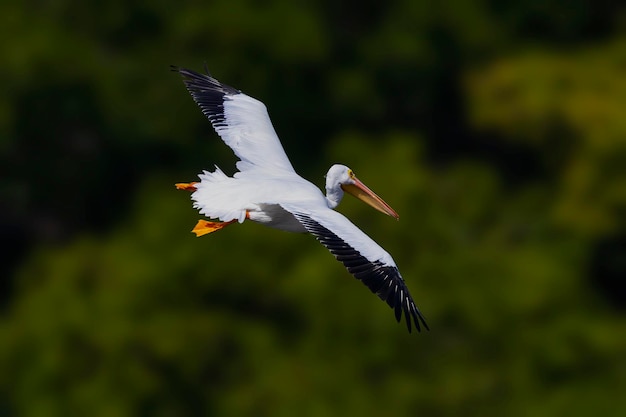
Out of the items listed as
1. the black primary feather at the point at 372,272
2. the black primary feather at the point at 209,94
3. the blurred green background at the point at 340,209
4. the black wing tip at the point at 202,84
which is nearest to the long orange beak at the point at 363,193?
the black primary feather at the point at 209,94

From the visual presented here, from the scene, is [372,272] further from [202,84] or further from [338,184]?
[202,84]

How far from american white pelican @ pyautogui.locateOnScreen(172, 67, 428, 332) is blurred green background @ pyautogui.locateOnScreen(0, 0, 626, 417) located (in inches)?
284

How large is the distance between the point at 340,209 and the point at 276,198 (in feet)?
29.7

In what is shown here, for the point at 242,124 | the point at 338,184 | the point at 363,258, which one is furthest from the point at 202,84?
the point at 363,258

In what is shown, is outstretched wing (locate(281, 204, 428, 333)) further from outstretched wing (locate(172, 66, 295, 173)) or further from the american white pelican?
outstretched wing (locate(172, 66, 295, 173))

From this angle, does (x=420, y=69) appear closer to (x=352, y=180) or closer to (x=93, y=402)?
(x=93, y=402)

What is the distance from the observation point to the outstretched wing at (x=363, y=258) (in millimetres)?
8188

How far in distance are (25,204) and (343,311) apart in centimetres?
691

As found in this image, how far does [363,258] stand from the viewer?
27.1 ft

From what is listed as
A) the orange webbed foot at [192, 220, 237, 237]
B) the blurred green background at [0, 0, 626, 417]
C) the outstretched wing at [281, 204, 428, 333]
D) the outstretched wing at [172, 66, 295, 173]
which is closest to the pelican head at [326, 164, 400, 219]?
the outstretched wing at [172, 66, 295, 173]

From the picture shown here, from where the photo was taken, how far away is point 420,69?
2395cm

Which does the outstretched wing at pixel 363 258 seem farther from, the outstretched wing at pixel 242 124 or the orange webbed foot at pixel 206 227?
the outstretched wing at pixel 242 124

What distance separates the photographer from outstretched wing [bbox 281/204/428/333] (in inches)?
322

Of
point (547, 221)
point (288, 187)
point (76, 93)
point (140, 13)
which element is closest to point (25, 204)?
point (76, 93)
